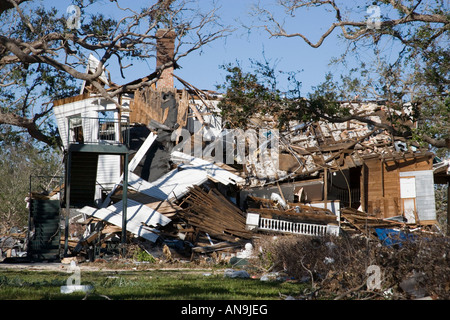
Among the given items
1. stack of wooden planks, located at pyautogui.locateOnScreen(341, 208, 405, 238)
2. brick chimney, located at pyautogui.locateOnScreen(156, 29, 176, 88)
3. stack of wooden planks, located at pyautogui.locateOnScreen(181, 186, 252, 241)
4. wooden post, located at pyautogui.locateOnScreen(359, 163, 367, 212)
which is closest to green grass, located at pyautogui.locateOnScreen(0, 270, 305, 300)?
stack of wooden planks, located at pyautogui.locateOnScreen(181, 186, 252, 241)

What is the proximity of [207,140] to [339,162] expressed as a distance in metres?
6.53

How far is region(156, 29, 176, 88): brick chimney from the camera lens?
23719 millimetres

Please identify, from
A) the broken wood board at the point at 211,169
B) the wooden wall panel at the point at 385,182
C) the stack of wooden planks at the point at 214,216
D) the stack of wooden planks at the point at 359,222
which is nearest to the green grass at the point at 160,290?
the stack of wooden planks at the point at 214,216

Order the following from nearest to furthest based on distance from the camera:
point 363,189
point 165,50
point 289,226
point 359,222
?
1. point 289,226
2. point 359,222
3. point 165,50
4. point 363,189

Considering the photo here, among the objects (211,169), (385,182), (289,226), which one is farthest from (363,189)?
(211,169)

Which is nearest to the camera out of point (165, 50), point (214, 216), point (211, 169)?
point (214, 216)

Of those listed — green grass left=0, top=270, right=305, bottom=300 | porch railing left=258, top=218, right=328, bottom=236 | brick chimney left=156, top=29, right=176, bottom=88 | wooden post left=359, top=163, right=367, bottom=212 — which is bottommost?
green grass left=0, top=270, right=305, bottom=300

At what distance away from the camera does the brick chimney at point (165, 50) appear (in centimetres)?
2372

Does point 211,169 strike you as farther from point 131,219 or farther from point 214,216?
point 131,219

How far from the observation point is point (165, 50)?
25156 mm

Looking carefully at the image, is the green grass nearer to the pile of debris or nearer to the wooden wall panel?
the pile of debris

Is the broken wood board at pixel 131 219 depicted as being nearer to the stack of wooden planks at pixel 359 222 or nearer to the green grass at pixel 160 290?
the stack of wooden planks at pixel 359 222

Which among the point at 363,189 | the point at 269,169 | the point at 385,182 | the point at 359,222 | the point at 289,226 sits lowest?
the point at 289,226
